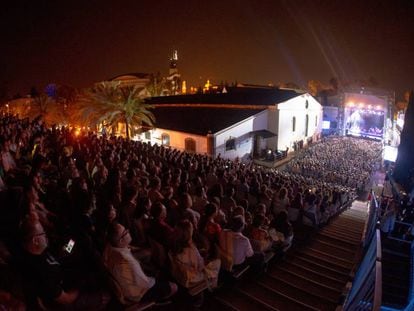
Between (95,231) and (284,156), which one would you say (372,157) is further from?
(95,231)

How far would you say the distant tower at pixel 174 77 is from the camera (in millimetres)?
71875

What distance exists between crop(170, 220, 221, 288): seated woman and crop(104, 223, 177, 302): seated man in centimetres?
58

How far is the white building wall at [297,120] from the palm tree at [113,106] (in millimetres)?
12314

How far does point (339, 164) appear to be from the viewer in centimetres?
2619

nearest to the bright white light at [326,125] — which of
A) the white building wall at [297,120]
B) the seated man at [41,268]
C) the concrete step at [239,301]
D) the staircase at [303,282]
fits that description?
the white building wall at [297,120]

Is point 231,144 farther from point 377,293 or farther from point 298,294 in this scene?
point 377,293

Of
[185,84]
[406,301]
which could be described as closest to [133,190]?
[406,301]

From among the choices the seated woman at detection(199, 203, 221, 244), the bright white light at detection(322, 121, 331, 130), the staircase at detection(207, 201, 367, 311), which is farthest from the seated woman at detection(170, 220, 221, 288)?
the bright white light at detection(322, 121, 331, 130)

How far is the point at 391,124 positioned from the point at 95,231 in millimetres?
48693

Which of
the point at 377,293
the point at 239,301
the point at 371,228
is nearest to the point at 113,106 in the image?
the point at 371,228

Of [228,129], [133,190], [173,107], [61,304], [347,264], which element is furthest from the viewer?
[173,107]

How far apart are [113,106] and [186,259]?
24.9 meters

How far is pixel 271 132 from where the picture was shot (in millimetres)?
30281

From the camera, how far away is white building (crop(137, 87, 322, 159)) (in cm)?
2636
